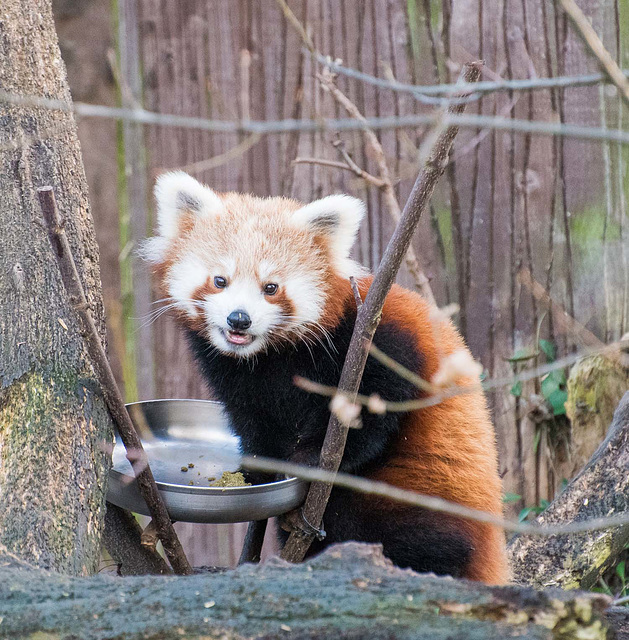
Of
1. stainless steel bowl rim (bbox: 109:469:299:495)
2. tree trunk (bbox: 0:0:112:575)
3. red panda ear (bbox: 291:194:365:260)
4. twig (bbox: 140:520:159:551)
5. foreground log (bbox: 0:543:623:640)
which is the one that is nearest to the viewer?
foreground log (bbox: 0:543:623:640)

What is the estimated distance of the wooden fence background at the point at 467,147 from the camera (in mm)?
3387

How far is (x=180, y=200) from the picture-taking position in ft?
9.23

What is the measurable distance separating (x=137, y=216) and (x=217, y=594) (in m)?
2.90

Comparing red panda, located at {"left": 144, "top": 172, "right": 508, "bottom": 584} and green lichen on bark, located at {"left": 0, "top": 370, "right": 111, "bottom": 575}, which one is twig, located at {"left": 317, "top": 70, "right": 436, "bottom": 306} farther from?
green lichen on bark, located at {"left": 0, "top": 370, "right": 111, "bottom": 575}

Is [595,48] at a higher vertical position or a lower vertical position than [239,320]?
higher

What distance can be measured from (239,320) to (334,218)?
0.57 metres

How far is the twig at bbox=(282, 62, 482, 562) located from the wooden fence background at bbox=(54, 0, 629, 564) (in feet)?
4.21

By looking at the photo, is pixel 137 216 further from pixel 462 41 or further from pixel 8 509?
pixel 8 509

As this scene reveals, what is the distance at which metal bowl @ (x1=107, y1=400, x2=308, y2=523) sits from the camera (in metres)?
2.15

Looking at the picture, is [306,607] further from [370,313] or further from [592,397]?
[592,397]

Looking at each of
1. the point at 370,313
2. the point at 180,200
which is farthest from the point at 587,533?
the point at 180,200

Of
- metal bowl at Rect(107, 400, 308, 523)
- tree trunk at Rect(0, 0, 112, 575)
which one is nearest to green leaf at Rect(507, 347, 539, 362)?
metal bowl at Rect(107, 400, 308, 523)

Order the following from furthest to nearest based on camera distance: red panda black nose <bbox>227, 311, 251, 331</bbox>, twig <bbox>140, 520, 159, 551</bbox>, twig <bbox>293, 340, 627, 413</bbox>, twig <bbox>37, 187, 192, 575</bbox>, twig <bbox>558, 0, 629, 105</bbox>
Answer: red panda black nose <bbox>227, 311, 251, 331</bbox>, twig <bbox>140, 520, 159, 551</bbox>, twig <bbox>37, 187, 192, 575</bbox>, twig <bbox>293, 340, 627, 413</bbox>, twig <bbox>558, 0, 629, 105</bbox>

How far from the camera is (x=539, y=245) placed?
3486mm
